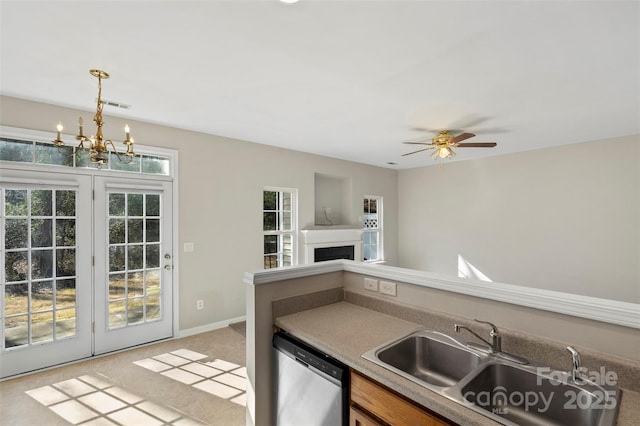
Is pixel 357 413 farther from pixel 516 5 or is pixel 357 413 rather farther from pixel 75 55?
pixel 75 55

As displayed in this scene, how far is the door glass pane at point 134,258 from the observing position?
131 inches

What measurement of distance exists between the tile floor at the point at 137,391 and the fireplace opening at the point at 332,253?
2383mm

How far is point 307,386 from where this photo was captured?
1.53 meters

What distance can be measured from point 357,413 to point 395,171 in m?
6.37

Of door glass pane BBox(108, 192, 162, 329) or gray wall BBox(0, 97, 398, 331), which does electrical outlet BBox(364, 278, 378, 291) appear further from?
door glass pane BBox(108, 192, 162, 329)

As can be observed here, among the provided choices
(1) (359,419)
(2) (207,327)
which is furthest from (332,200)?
(1) (359,419)

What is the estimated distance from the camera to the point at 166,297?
3.63m

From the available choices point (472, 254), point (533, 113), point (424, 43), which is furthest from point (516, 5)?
point (472, 254)

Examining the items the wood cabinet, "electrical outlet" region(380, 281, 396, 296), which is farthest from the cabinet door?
"electrical outlet" region(380, 281, 396, 296)

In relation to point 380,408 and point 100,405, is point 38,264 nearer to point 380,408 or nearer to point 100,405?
point 100,405

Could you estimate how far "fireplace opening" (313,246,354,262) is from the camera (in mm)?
5375

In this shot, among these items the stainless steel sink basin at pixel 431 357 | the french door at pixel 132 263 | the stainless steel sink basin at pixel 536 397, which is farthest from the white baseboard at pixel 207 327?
the stainless steel sink basin at pixel 536 397

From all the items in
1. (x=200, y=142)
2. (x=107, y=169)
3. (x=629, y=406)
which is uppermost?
(x=200, y=142)

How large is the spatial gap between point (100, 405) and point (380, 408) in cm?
245
